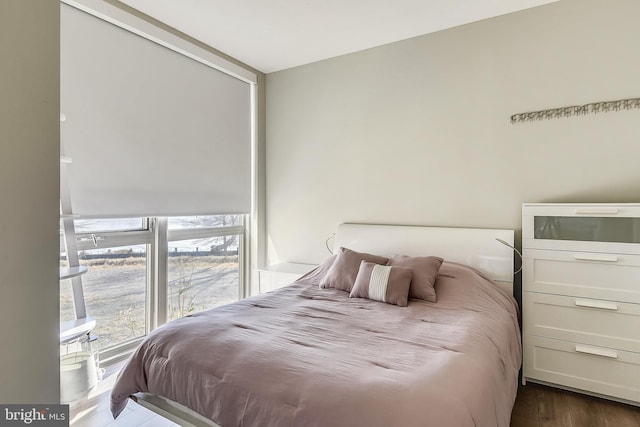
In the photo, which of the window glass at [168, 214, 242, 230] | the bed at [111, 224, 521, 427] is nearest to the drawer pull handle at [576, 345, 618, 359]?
the bed at [111, 224, 521, 427]

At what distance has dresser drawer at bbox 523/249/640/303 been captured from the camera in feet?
6.83

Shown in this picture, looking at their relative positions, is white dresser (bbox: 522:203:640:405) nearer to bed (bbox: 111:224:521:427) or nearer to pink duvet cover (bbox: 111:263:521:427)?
bed (bbox: 111:224:521:427)

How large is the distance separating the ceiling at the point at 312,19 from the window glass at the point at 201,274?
71.9 inches

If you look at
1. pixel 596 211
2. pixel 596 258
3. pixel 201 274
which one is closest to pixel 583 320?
pixel 596 258

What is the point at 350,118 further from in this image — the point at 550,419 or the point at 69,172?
the point at 550,419

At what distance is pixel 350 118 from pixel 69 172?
2.31 metres

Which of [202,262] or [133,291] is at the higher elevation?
[202,262]

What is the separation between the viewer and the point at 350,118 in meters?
3.34

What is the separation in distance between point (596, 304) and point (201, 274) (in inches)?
120

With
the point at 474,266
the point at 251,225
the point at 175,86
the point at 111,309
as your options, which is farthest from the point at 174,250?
the point at 474,266

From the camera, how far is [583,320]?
2197 mm

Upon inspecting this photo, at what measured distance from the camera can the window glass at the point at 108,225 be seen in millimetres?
2346

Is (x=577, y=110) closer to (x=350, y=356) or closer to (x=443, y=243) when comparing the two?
(x=443, y=243)

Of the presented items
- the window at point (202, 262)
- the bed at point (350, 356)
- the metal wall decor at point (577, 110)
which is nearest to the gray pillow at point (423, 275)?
the bed at point (350, 356)
